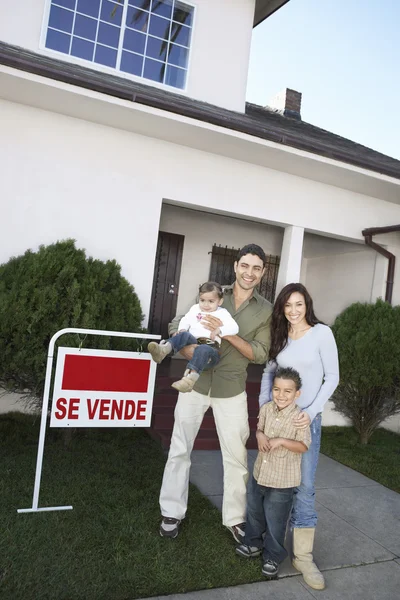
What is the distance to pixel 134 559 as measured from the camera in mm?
2861

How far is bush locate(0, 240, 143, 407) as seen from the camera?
4.43m

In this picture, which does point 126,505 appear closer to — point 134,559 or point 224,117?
point 134,559

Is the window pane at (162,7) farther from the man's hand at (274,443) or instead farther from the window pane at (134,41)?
the man's hand at (274,443)

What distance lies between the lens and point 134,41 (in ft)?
20.7

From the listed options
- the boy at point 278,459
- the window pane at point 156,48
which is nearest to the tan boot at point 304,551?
the boy at point 278,459

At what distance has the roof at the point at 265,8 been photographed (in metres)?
7.30

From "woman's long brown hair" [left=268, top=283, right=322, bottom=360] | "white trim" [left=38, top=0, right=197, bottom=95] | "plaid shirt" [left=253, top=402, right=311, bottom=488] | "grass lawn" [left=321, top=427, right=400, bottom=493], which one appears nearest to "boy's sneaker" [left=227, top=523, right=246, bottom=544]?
"plaid shirt" [left=253, top=402, right=311, bottom=488]

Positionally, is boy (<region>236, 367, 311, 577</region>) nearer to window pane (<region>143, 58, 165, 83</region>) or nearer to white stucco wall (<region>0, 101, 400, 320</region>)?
white stucco wall (<region>0, 101, 400, 320</region>)

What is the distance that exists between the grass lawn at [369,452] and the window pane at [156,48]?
6.05 metres

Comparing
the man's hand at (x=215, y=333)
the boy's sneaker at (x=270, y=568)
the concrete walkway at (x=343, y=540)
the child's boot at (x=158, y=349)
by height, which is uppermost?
the man's hand at (x=215, y=333)

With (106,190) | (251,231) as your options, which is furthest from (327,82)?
(106,190)

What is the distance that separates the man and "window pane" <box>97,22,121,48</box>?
4.70 meters

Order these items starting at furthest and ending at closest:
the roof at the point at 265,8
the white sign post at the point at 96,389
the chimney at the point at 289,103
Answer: the chimney at the point at 289,103, the roof at the point at 265,8, the white sign post at the point at 96,389

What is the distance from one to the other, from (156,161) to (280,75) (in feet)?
22.7
